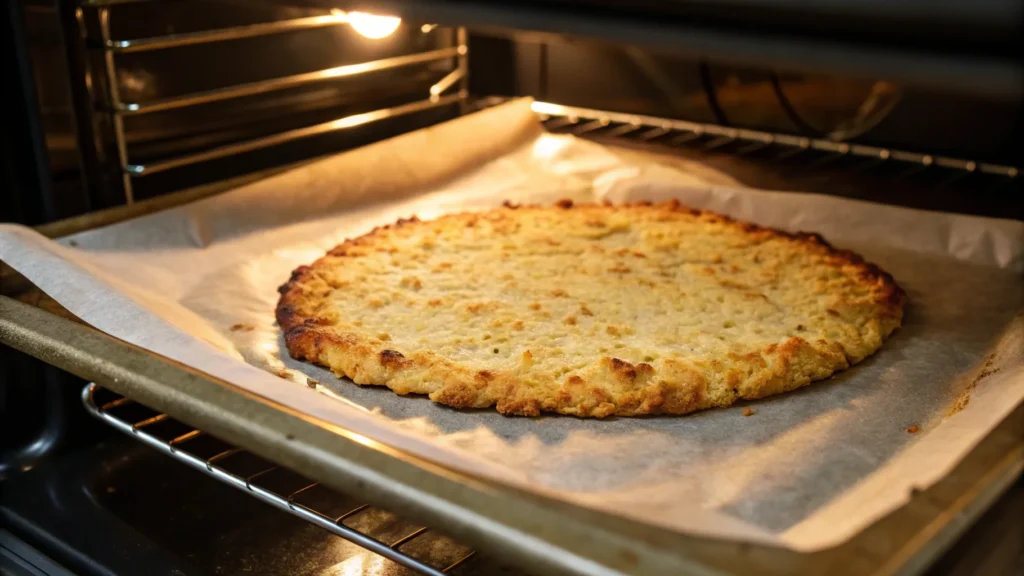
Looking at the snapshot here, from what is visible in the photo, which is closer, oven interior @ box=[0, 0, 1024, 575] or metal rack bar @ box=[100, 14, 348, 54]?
oven interior @ box=[0, 0, 1024, 575]

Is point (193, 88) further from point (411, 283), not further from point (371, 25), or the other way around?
point (411, 283)

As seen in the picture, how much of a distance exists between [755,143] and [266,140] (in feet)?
3.20

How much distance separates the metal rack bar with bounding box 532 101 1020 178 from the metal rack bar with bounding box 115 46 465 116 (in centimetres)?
28

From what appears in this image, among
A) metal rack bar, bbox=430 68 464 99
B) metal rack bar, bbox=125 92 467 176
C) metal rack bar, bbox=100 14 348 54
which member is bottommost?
metal rack bar, bbox=125 92 467 176

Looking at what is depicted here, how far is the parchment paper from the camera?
37.4 inches

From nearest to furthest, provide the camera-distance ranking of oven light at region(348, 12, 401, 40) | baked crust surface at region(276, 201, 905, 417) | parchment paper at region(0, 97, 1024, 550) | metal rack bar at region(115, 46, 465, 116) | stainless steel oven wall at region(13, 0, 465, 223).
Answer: parchment paper at region(0, 97, 1024, 550)
baked crust surface at region(276, 201, 905, 417)
stainless steel oven wall at region(13, 0, 465, 223)
metal rack bar at region(115, 46, 465, 116)
oven light at region(348, 12, 401, 40)

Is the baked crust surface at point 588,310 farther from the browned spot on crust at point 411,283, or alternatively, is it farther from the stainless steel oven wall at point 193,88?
the stainless steel oven wall at point 193,88

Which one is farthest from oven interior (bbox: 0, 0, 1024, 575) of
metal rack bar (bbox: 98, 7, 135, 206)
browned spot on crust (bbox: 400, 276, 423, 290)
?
browned spot on crust (bbox: 400, 276, 423, 290)

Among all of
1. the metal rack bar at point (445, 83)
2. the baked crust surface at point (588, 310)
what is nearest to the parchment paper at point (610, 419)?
the baked crust surface at point (588, 310)

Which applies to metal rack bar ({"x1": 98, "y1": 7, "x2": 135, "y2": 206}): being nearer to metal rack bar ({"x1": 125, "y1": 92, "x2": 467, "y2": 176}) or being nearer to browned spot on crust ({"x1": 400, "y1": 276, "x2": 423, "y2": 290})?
metal rack bar ({"x1": 125, "y1": 92, "x2": 467, "y2": 176})

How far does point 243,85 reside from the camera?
5.75 ft

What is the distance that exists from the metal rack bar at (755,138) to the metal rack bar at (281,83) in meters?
0.28

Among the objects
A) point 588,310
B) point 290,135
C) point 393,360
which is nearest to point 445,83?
point 290,135

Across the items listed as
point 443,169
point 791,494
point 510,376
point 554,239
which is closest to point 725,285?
point 554,239
